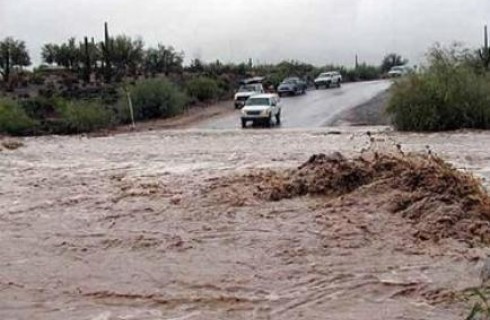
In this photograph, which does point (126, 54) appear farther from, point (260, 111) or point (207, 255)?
point (207, 255)

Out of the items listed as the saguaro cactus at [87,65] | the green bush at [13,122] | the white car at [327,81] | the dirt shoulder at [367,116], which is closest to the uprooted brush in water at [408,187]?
the dirt shoulder at [367,116]

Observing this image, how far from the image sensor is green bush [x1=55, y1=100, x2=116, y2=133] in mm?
45969

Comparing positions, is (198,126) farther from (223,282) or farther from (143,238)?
(223,282)

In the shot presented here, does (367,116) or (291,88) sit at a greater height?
(291,88)

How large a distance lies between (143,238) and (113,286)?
3334mm

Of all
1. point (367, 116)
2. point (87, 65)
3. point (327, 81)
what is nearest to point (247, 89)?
point (87, 65)

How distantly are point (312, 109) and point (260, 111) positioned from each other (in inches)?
434

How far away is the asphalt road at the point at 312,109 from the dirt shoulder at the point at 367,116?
0.61 metres

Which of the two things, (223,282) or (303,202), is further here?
(303,202)

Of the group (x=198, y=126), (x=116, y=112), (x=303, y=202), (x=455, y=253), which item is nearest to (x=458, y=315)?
(x=455, y=253)

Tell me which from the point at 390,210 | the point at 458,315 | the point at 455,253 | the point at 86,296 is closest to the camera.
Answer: the point at 458,315

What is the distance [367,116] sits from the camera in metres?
49.7

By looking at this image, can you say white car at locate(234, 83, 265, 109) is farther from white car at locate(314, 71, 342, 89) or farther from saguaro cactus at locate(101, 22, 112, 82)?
white car at locate(314, 71, 342, 89)

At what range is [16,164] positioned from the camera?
2825 centimetres
